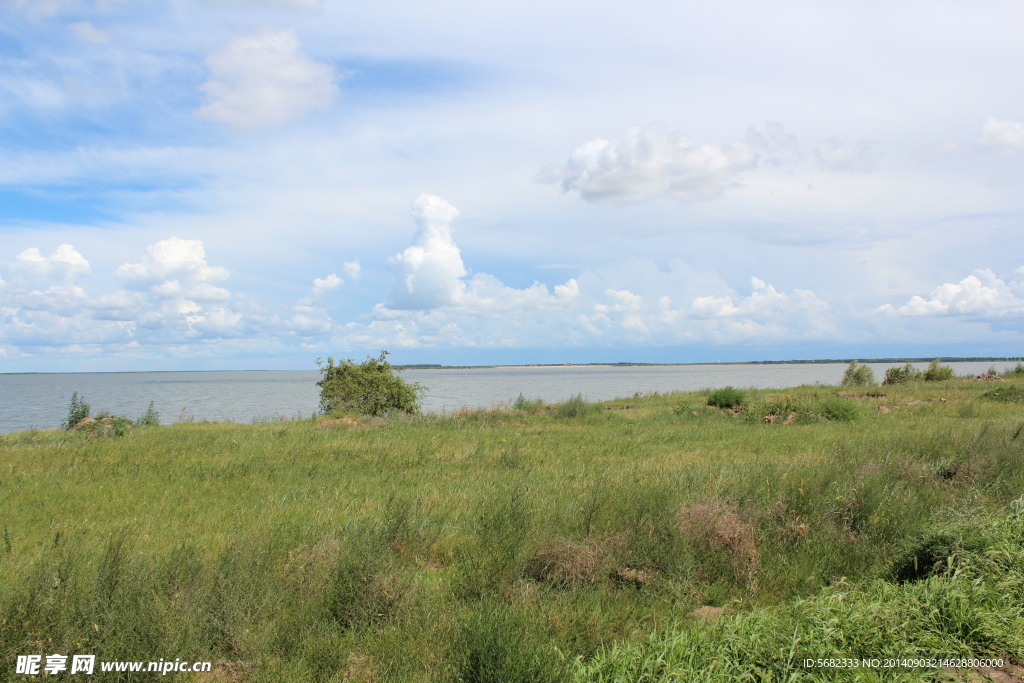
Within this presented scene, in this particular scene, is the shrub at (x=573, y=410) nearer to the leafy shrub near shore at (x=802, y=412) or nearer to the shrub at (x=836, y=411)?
the leafy shrub near shore at (x=802, y=412)

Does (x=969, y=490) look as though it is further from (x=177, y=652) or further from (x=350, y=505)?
(x=177, y=652)

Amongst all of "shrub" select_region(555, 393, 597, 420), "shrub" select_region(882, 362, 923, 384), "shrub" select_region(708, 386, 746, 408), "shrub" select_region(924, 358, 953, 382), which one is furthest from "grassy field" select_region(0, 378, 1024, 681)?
"shrub" select_region(924, 358, 953, 382)

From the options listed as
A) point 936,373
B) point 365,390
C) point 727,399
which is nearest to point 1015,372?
point 936,373

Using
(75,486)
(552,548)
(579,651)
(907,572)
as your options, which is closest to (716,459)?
(907,572)

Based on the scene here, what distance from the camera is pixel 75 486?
10812 millimetres

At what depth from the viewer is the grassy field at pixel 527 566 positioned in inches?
192

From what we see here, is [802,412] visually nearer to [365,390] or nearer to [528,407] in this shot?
[528,407]

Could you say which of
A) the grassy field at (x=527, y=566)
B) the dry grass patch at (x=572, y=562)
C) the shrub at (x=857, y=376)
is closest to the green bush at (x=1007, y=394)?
the grassy field at (x=527, y=566)

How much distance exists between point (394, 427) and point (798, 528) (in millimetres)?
13930

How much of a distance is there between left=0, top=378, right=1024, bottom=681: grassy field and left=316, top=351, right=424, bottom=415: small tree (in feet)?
56.9

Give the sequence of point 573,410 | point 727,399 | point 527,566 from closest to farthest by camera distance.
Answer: point 527,566 → point 573,410 → point 727,399

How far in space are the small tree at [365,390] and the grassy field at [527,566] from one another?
683 inches

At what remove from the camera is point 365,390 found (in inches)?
1200

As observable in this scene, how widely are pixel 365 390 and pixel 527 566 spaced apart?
2469cm
